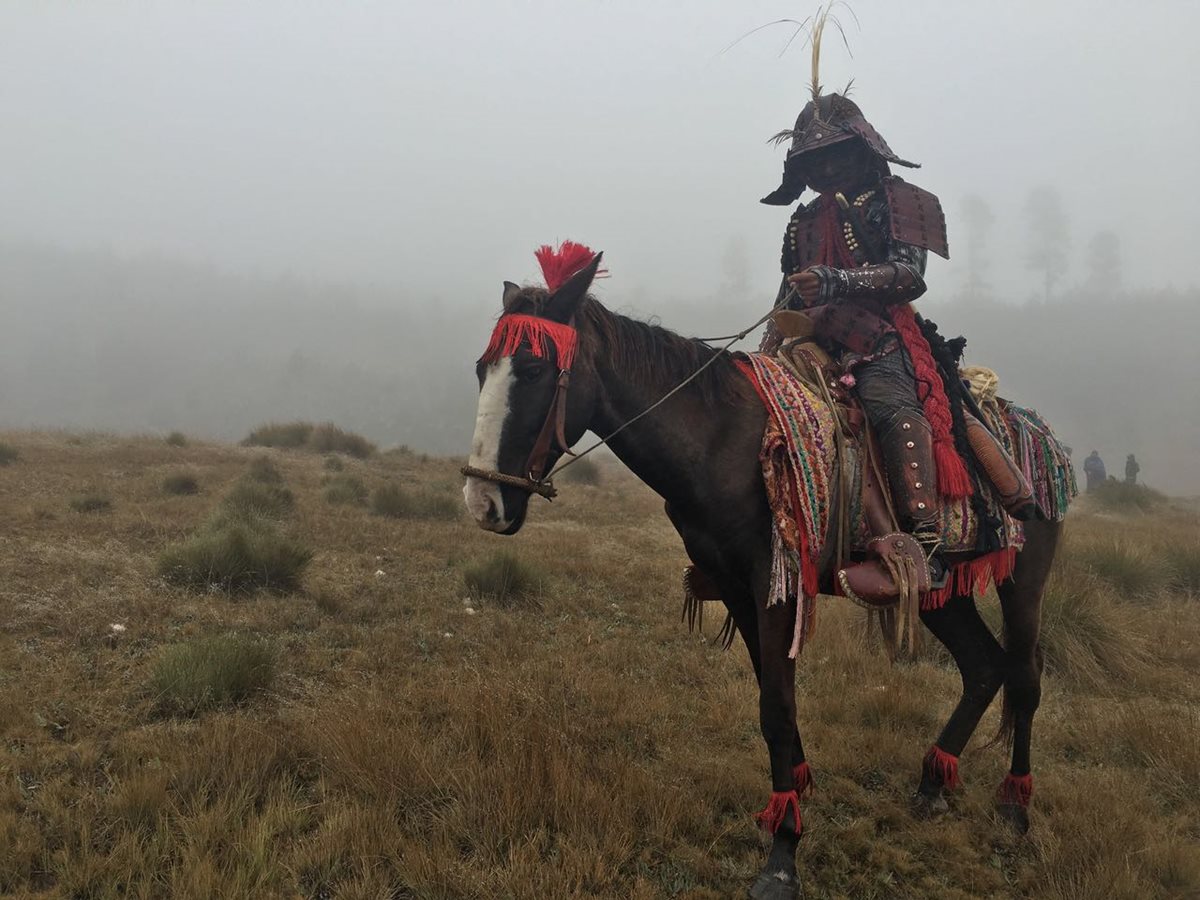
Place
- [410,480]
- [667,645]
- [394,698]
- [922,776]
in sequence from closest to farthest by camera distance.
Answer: [922,776], [394,698], [667,645], [410,480]

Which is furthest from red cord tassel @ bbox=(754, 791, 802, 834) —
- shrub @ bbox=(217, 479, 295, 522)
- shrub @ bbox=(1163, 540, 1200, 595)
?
shrub @ bbox=(1163, 540, 1200, 595)

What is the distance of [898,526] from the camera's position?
2.82m

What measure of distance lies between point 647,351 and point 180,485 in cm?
1108

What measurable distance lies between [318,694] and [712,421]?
320 cm

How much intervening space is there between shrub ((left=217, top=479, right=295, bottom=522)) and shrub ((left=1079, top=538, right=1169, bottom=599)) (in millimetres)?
10657

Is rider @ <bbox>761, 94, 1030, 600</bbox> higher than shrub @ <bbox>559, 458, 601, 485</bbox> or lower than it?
higher

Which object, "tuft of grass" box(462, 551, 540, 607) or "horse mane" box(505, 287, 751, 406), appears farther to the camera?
"tuft of grass" box(462, 551, 540, 607)

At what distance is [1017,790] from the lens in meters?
3.24

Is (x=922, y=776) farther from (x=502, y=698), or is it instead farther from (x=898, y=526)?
(x=502, y=698)

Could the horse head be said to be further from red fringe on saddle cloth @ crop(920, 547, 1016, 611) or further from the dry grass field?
red fringe on saddle cloth @ crop(920, 547, 1016, 611)

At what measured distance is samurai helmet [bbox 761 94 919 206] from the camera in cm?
333

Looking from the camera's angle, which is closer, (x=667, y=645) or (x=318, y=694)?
(x=318, y=694)

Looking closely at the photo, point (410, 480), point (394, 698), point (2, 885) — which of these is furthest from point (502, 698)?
point (410, 480)

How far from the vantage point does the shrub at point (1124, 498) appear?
1712 cm
